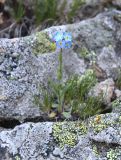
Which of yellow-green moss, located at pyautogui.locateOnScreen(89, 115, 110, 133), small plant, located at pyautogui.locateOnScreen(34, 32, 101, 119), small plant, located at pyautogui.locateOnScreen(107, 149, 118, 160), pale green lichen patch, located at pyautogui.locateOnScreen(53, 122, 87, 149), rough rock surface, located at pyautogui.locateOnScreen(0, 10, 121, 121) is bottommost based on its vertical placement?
small plant, located at pyautogui.locateOnScreen(107, 149, 118, 160)

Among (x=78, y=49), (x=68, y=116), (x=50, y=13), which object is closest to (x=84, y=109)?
(x=68, y=116)

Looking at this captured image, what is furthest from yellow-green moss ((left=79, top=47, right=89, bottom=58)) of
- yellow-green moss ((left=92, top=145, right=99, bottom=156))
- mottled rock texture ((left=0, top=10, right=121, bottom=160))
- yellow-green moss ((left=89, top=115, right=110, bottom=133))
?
yellow-green moss ((left=92, top=145, right=99, bottom=156))

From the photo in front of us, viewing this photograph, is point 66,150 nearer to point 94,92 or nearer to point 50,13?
point 94,92

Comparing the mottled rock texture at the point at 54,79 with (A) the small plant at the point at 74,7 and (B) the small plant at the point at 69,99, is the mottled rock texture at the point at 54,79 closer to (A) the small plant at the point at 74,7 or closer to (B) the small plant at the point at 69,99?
(B) the small plant at the point at 69,99

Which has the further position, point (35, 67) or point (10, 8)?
point (10, 8)

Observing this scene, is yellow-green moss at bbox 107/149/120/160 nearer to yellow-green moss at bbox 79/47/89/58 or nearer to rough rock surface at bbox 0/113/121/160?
rough rock surface at bbox 0/113/121/160

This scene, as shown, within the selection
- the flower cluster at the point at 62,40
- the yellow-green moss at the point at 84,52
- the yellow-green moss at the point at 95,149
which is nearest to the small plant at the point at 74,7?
the yellow-green moss at the point at 84,52

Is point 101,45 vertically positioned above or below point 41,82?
above
